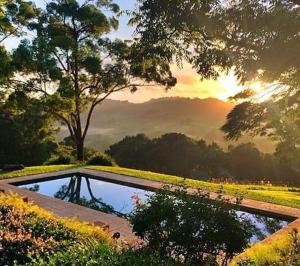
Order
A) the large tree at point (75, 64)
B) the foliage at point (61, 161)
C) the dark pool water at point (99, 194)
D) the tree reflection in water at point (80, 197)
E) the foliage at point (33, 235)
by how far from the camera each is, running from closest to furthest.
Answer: the foliage at point (33, 235)
the dark pool water at point (99, 194)
the tree reflection in water at point (80, 197)
the foliage at point (61, 161)
the large tree at point (75, 64)

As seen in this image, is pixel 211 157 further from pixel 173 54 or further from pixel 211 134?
pixel 211 134

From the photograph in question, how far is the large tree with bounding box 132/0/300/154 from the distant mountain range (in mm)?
61367

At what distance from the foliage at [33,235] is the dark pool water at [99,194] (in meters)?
4.27

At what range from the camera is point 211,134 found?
8031 cm

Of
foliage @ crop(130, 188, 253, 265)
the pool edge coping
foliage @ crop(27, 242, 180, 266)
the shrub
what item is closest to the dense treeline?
the shrub

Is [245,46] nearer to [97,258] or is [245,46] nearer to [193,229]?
[193,229]

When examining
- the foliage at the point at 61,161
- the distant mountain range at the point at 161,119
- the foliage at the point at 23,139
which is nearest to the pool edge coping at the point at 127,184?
the foliage at the point at 61,161

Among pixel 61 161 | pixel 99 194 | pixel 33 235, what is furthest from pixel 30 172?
pixel 33 235

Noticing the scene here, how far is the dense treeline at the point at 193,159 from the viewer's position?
37.8m

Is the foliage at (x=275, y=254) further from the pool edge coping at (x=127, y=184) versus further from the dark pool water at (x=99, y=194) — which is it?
the dark pool water at (x=99, y=194)

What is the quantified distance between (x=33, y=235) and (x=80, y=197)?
7764 mm

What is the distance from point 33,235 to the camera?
20.8 ft

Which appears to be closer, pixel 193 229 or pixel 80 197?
pixel 193 229

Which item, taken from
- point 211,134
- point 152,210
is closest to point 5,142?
point 152,210
